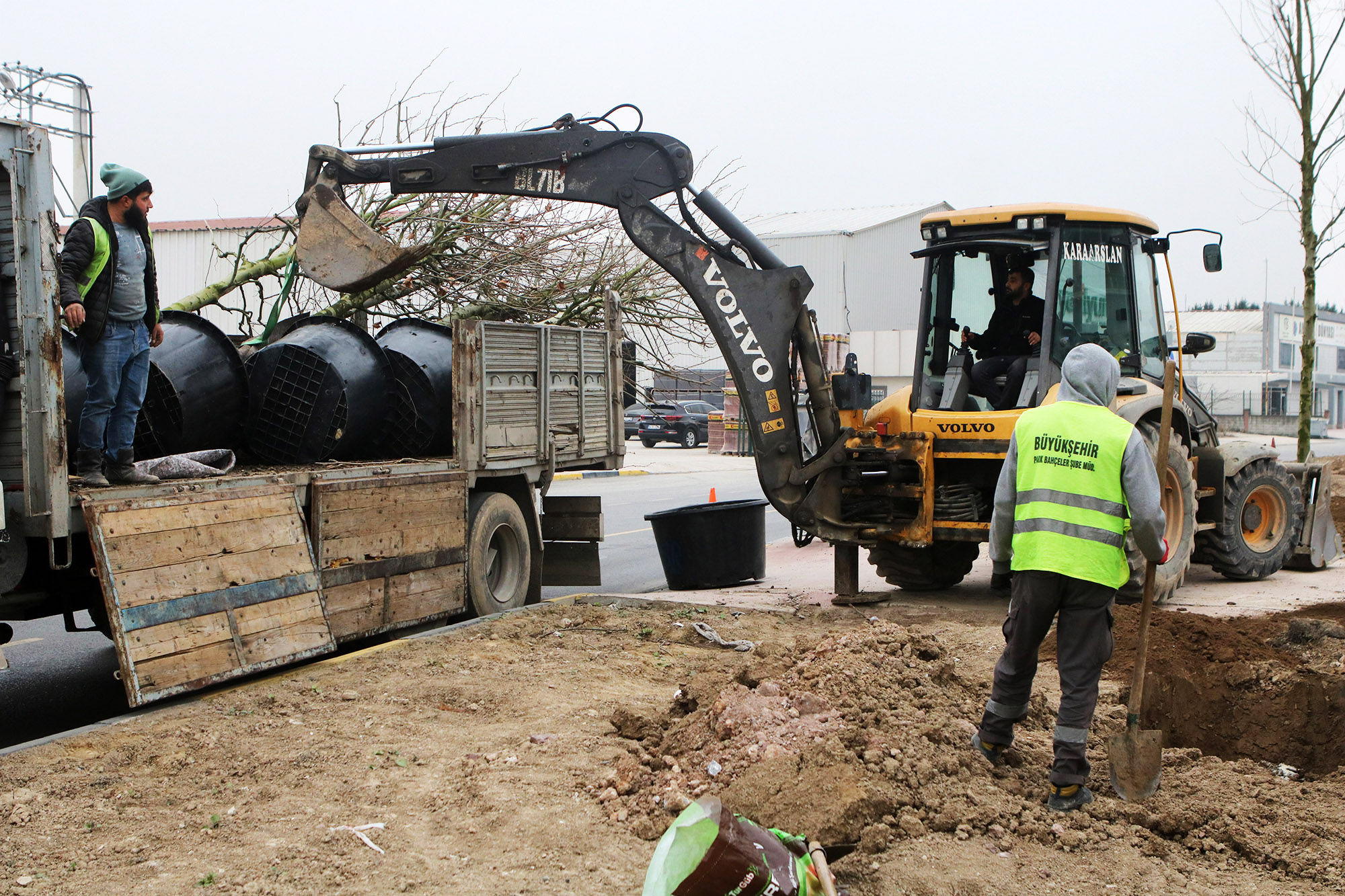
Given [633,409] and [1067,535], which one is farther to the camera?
[633,409]

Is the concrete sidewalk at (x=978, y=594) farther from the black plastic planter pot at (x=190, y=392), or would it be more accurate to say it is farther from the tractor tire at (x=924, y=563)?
the black plastic planter pot at (x=190, y=392)

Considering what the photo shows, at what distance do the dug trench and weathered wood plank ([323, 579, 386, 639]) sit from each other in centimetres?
62

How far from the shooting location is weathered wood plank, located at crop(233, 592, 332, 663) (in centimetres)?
626

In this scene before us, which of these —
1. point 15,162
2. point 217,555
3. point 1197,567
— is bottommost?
point 1197,567

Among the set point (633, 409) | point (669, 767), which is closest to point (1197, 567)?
point (669, 767)

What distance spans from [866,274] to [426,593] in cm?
4244

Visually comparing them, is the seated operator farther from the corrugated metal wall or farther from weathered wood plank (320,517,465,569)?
the corrugated metal wall

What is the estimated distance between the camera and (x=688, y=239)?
356 inches

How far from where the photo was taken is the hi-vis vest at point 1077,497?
16.0 feet

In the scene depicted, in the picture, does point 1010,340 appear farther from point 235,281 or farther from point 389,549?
point 235,281

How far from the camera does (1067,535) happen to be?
194 inches

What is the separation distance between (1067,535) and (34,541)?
4985 millimetres

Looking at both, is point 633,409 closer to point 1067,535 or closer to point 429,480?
point 429,480

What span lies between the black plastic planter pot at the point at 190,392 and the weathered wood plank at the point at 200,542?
3.75 ft
